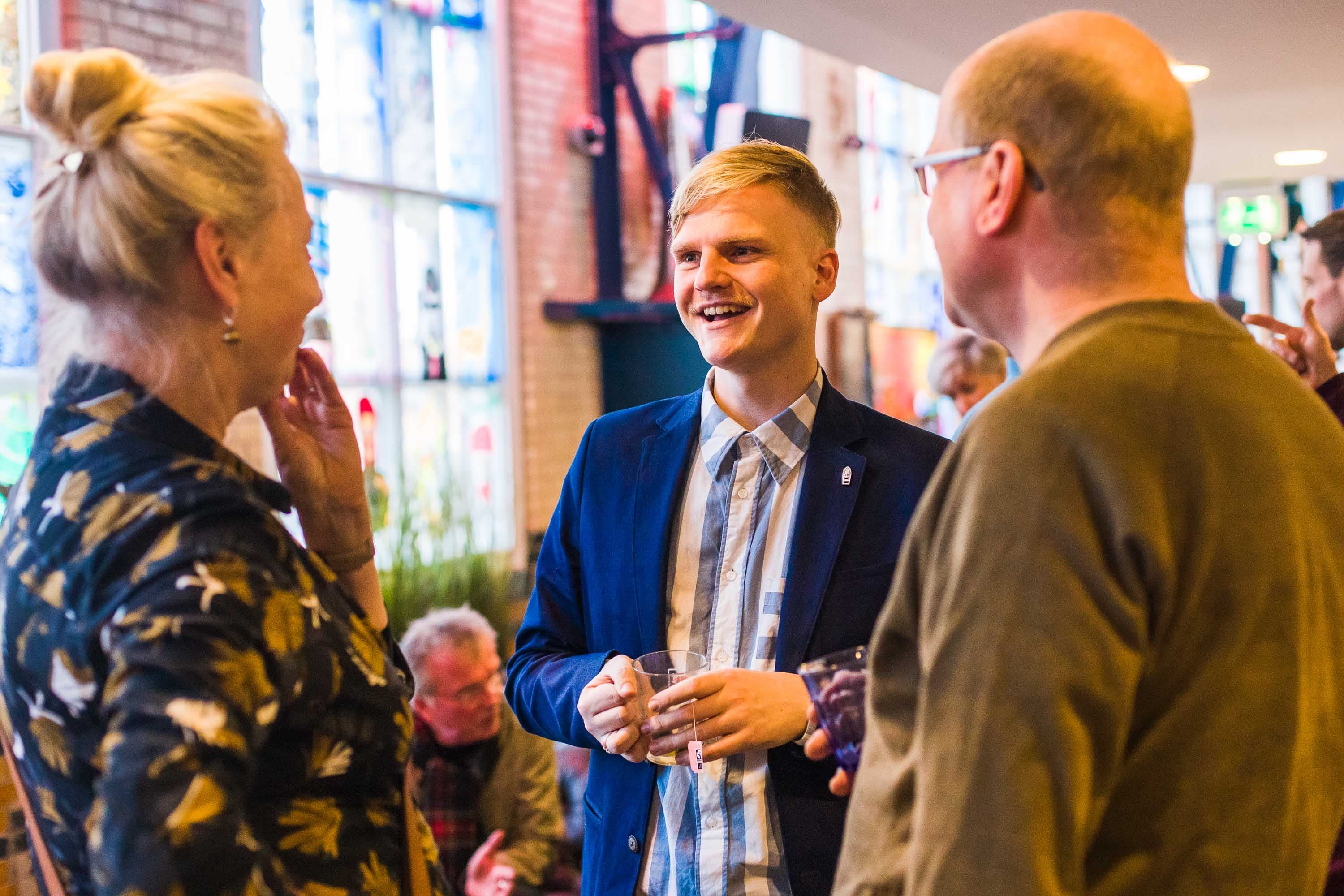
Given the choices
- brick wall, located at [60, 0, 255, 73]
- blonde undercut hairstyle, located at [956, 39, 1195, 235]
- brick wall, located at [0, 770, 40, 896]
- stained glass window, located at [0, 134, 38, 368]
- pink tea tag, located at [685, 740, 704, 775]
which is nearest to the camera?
blonde undercut hairstyle, located at [956, 39, 1195, 235]

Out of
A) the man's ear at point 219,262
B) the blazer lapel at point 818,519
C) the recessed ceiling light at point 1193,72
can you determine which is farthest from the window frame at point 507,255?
the man's ear at point 219,262

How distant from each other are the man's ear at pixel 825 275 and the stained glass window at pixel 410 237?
3.62 metres

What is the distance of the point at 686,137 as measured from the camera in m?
7.82

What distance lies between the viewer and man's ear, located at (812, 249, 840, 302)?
1979 mm

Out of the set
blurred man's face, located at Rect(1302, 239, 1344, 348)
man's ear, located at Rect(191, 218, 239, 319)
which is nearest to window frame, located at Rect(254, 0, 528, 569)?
blurred man's face, located at Rect(1302, 239, 1344, 348)

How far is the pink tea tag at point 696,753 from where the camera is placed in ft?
5.05

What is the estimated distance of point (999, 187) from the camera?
105 cm

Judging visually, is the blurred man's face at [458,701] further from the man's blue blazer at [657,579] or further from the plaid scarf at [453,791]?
the man's blue blazer at [657,579]

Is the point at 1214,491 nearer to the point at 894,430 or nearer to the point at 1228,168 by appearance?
the point at 894,430

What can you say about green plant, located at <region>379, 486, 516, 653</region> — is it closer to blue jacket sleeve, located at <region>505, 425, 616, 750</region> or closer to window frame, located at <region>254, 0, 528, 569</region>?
window frame, located at <region>254, 0, 528, 569</region>

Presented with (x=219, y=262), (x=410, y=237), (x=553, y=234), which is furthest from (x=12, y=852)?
(x=553, y=234)

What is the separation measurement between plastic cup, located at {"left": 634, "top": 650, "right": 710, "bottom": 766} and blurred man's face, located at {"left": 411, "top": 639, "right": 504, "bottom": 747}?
194 centimetres

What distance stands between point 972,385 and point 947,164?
3528mm

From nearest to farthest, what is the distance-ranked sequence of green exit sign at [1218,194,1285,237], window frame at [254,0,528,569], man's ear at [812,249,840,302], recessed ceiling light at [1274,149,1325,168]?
man's ear at [812,249,840,302]
window frame at [254,0,528,569]
recessed ceiling light at [1274,149,1325,168]
green exit sign at [1218,194,1285,237]
